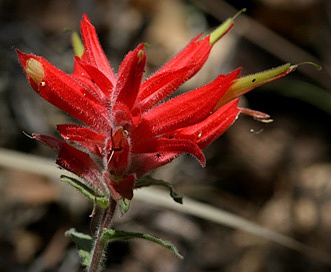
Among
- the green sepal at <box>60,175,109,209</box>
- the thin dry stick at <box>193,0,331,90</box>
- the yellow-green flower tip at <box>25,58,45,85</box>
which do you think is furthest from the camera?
the thin dry stick at <box>193,0,331,90</box>

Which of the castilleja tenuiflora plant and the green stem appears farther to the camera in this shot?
the green stem

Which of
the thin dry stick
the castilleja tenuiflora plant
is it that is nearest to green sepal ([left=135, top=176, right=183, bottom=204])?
the castilleja tenuiflora plant

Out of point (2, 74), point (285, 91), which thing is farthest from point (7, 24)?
point (285, 91)

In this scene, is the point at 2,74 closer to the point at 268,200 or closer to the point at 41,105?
the point at 41,105

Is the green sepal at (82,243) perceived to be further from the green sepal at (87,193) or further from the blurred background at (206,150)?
the blurred background at (206,150)

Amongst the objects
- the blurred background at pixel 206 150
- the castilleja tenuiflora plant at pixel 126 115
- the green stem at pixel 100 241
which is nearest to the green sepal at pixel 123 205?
the castilleja tenuiflora plant at pixel 126 115

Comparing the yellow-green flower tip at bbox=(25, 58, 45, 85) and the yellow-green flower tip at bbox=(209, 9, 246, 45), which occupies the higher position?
the yellow-green flower tip at bbox=(209, 9, 246, 45)

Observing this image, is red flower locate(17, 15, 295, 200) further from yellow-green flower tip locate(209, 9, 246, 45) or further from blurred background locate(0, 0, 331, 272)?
blurred background locate(0, 0, 331, 272)
